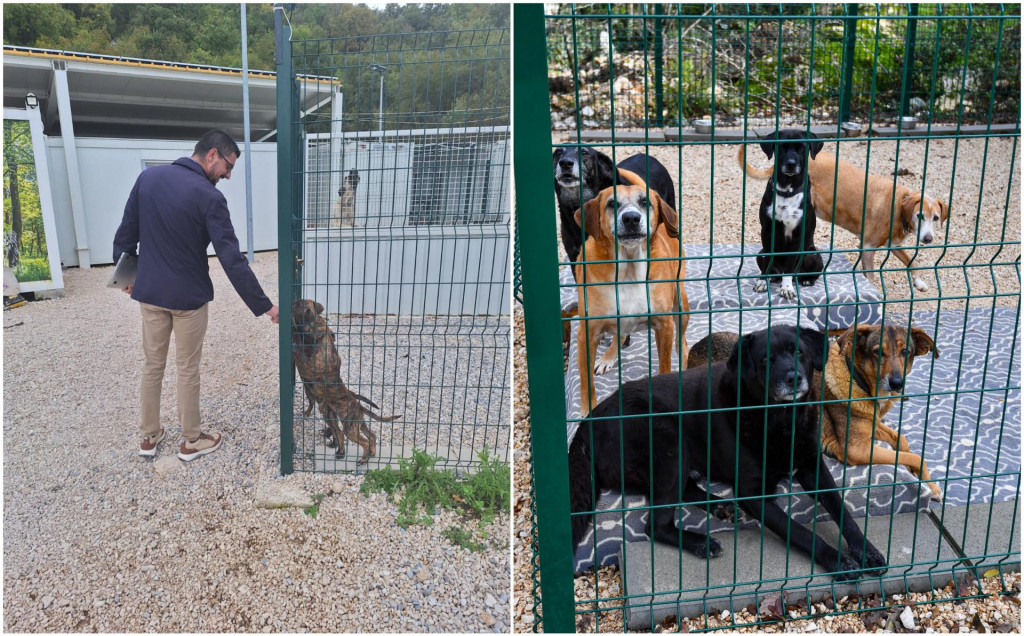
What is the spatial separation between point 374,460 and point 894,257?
17.2 feet

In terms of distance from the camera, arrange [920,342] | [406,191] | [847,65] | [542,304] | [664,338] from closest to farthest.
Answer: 1. [542,304]
2. [847,65]
3. [920,342]
4. [664,338]
5. [406,191]

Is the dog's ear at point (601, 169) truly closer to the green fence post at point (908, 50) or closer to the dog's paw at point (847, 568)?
the green fence post at point (908, 50)

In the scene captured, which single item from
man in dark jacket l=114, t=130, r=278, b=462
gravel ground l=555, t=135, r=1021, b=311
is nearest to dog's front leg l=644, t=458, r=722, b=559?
man in dark jacket l=114, t=130, r=278, b=462

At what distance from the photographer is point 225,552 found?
338 centimetres

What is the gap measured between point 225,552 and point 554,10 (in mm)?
8308

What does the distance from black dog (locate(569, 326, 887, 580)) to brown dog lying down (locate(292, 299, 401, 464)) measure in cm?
161

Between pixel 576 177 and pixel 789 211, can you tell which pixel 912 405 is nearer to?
pixel 789 211

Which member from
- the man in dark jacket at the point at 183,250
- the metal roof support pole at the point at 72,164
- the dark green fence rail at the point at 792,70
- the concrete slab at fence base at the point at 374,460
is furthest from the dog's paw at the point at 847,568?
the metal roof support pole at the point at 72,164

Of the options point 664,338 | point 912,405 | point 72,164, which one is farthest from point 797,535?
point 72,164

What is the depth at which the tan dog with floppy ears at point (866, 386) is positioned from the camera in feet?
9.79

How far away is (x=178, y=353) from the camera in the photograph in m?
4.10

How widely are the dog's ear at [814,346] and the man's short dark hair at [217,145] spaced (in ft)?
10.2

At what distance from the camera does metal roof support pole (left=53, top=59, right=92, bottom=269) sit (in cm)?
1059

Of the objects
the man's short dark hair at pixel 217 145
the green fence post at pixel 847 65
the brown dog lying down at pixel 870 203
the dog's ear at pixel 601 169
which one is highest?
the green fence post at pixel 847 65
